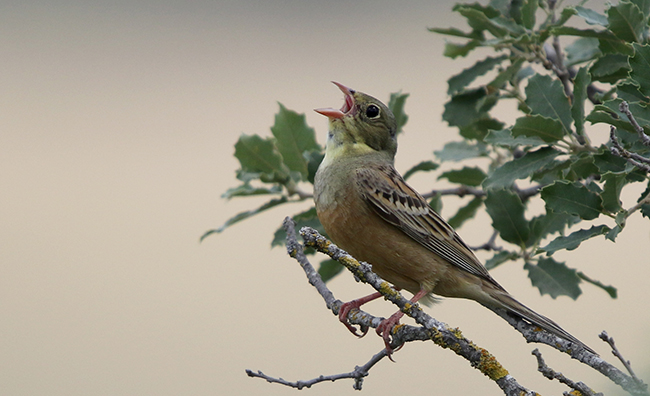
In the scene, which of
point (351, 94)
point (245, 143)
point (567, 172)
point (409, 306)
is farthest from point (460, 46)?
point (409, 306)

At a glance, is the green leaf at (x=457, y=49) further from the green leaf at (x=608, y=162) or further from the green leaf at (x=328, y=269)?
the green leaf at (x=328, y=269)

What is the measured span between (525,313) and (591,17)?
144 cm

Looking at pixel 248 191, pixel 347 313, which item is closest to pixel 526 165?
pixel 347 313

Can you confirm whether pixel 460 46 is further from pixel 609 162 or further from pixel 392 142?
pixel 609 162

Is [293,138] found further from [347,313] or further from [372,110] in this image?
[347,313]

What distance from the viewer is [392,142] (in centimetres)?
448

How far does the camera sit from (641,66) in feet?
9.36

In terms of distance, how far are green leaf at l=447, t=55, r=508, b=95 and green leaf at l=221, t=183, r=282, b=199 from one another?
1132mm

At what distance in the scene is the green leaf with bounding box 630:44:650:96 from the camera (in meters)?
2.84

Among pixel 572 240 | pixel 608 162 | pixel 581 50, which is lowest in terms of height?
pixel 572 240

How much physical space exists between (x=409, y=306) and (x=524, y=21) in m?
2.09

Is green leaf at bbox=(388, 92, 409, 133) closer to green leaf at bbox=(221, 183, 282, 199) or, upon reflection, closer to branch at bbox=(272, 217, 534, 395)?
green leaf at bbox=(221, 183, 282, 199)

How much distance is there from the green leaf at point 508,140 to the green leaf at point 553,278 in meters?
0.72

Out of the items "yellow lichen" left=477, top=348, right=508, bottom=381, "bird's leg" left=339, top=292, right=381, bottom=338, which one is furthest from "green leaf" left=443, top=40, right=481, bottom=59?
"yellow lichen" left=477, top=348, right=508, bottom=381
